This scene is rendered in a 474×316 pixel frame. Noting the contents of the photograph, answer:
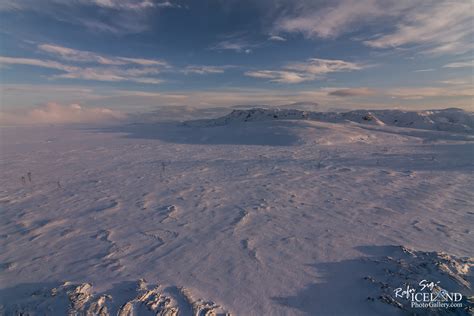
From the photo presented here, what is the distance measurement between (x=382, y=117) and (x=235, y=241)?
200 ft

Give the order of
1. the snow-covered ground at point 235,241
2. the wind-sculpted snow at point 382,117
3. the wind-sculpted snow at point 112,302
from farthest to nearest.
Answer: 1. the wind-sculpted snow at point 382,117
2. the snow-covered ground at point 235,241
3. the wind-sculpted snow at point 112,302

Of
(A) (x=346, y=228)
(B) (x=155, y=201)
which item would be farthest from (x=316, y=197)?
(B) (x=155, y=201)

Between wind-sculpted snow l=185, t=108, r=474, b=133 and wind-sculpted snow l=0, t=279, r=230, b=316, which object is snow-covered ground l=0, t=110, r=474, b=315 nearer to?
wind-sculpted snow l=0, t=279, r=230, b=316

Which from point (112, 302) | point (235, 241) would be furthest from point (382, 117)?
point (112, 302)

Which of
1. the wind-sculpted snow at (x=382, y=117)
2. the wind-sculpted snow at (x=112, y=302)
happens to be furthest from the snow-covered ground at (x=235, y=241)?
the wind-sculpted snow at (x=382, y=117)

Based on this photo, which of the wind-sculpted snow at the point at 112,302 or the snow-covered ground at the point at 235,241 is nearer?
the wind-sculpted snow at the point at 112,302

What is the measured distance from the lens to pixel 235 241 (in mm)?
5547

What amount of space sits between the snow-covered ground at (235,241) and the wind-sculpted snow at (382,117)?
36615 mm

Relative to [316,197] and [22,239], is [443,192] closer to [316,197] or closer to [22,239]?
[316,197]

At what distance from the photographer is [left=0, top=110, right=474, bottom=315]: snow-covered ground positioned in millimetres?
3867

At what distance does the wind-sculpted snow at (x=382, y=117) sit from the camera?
4438 centimetres

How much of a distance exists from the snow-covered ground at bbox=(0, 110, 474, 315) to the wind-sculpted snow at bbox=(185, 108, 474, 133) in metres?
36.6

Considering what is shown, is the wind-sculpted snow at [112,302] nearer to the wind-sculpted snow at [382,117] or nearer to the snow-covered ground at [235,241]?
the snow-covered ground at [235,241]

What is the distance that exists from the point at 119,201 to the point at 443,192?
10.3 meters
